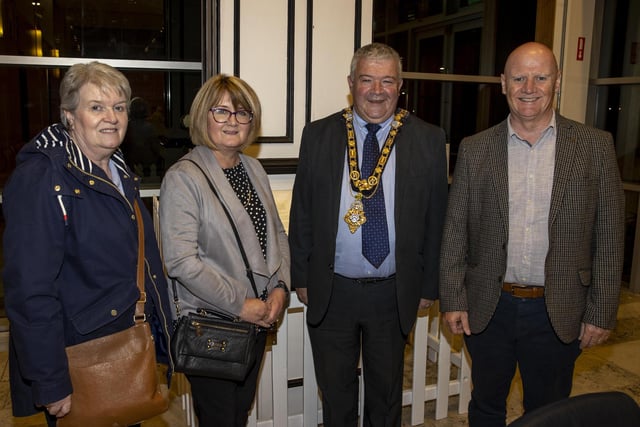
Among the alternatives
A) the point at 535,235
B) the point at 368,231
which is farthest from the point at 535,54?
the point at 368,231

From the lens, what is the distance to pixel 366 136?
212 cm

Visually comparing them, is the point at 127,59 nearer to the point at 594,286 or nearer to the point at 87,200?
the point at 87,200

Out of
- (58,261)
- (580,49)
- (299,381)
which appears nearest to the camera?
(58,261)

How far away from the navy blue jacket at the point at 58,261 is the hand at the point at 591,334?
1.53 metres

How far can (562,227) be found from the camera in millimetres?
1876

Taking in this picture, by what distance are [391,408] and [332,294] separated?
530 millimetres

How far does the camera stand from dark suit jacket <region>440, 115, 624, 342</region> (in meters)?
1.88

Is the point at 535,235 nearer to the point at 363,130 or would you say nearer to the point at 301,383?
the point at 363,130

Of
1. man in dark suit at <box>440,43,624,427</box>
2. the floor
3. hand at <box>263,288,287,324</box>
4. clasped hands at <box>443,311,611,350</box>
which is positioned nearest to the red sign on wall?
the floor

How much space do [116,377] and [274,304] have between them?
21.7 inches

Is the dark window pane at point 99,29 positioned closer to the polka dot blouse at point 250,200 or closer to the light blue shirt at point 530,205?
the polka dot blouse at point 250,200

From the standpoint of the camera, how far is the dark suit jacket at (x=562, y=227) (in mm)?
1882

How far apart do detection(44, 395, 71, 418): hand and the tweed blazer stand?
0.44 meters

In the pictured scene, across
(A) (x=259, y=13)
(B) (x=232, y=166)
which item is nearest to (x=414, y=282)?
(B) (x=232, y=166)
